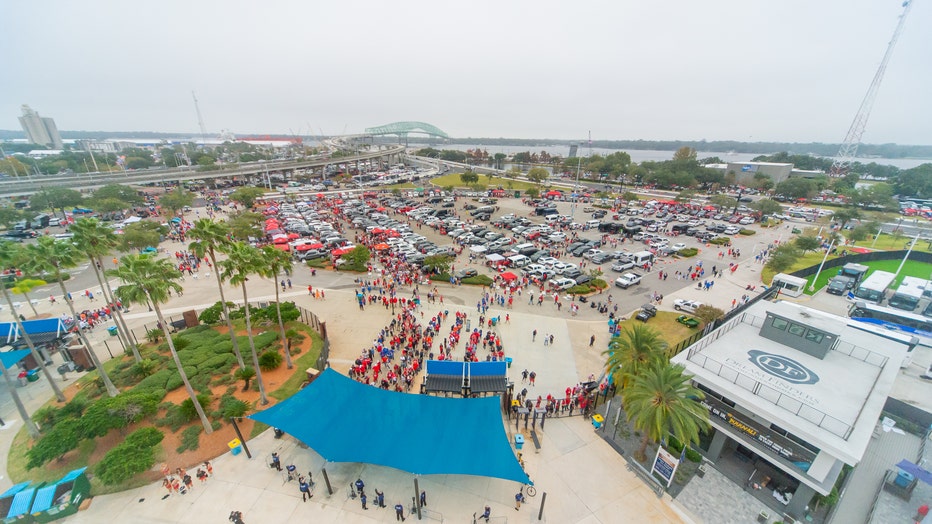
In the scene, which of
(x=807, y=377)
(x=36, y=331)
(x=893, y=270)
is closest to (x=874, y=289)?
(x=893, y=270)

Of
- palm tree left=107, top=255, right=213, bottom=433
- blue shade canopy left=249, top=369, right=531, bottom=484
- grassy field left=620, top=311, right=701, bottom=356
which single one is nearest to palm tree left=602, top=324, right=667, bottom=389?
blue shade canopy left=249, top=369, right=531, bottom=484

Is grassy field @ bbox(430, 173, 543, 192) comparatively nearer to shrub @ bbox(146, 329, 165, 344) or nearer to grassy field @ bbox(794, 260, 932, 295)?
grassy field @ bbox(794, 260, 932, 295)

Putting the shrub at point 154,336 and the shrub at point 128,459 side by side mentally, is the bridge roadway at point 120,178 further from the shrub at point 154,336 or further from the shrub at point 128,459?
the shrub at point 128,459

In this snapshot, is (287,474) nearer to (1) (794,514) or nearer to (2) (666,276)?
(1) (794,514)

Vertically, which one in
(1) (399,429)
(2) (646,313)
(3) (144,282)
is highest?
(3) (144,282)

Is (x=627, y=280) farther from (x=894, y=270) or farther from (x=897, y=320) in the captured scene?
(x=894, y=270)

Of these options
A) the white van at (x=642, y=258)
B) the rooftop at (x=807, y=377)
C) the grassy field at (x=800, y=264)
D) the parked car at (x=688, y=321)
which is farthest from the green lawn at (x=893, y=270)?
the rooftop at (x=807, y=377)

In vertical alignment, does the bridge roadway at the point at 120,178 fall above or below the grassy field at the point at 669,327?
above
